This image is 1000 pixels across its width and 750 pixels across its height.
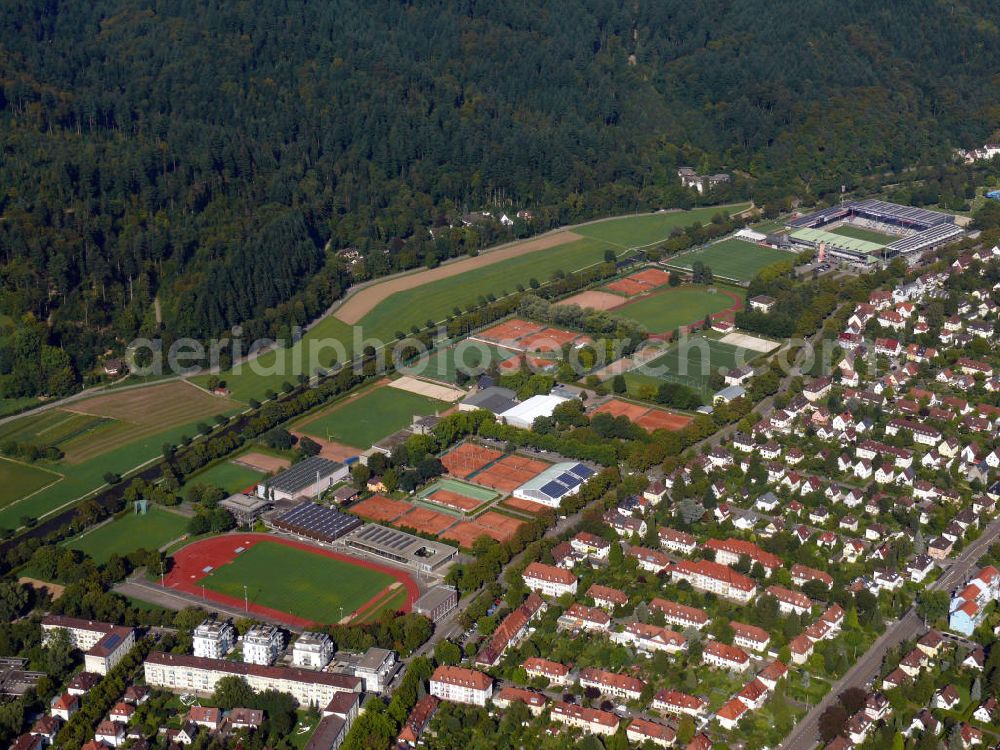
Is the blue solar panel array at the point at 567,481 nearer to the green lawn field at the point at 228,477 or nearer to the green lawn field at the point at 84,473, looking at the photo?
the green lawn field at the point at 228,477

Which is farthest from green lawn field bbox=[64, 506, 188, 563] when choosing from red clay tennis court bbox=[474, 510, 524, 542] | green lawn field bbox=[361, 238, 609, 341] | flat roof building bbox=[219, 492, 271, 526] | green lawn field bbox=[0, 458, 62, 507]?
green lawn field bbox=[361, 238, 609, 341]

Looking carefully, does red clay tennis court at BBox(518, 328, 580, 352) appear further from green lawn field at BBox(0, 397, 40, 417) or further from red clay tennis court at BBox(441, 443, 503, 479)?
green lawn field at BBox(0, 397, 40, 417)

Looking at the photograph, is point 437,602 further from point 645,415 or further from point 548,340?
point 548,340

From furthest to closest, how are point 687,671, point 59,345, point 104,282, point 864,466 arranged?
point 104,282, point 59,345, point 864,466, point 687,671

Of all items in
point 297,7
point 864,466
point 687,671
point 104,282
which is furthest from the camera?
point 297,7

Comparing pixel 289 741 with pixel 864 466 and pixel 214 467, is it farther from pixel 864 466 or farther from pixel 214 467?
pixel 864 466

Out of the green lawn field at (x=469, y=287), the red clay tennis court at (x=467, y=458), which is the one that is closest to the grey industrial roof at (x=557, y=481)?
the red clay tennis court at (x=467, y=458)

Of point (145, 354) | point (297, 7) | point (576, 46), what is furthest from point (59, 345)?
point (576, 46)
